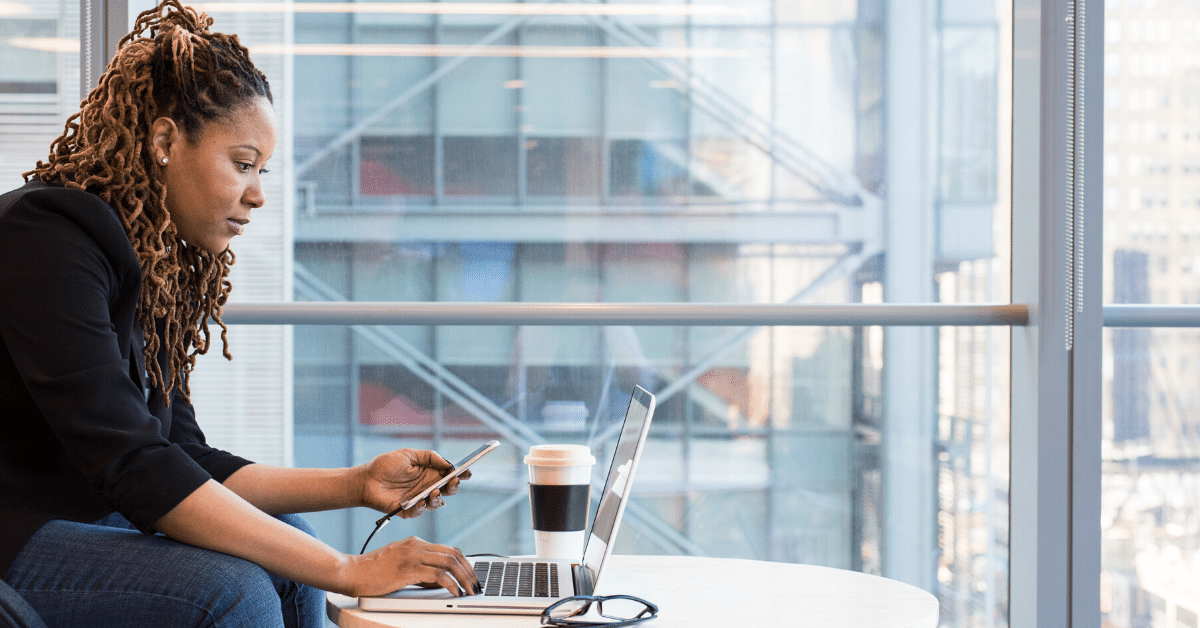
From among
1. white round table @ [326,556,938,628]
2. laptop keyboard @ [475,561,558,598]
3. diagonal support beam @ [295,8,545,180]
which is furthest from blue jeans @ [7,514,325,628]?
diagonal support beam @ [295,8,545,180]

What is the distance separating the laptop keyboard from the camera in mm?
942

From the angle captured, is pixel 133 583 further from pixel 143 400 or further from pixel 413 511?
pixel 413 511

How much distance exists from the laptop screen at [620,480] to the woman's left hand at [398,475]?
0.59ft

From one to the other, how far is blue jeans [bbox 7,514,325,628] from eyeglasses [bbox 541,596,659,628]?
0.91ft

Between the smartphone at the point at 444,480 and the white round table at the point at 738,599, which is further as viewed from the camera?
the smartphone at the point at 444,480

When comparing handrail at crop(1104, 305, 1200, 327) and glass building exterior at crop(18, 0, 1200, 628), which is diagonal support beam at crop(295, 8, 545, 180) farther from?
handrail at crop(1104, 305, 1200, 327)

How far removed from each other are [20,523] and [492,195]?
1.34m

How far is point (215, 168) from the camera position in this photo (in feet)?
3.53

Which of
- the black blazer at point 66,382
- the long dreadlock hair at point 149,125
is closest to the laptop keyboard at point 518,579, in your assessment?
the black blazer at point 66,382

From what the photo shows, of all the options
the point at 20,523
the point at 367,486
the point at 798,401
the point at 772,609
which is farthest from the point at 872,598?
the point at 798,401

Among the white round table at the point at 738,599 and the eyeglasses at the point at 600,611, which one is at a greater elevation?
the eyeglasses at the point at 600,611

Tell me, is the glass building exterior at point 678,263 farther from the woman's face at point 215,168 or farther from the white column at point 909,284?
the woman's face at point 215,168

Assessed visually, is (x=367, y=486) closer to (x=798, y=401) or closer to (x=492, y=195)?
(x=492, y=195)

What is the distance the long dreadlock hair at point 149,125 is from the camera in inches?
40.5
